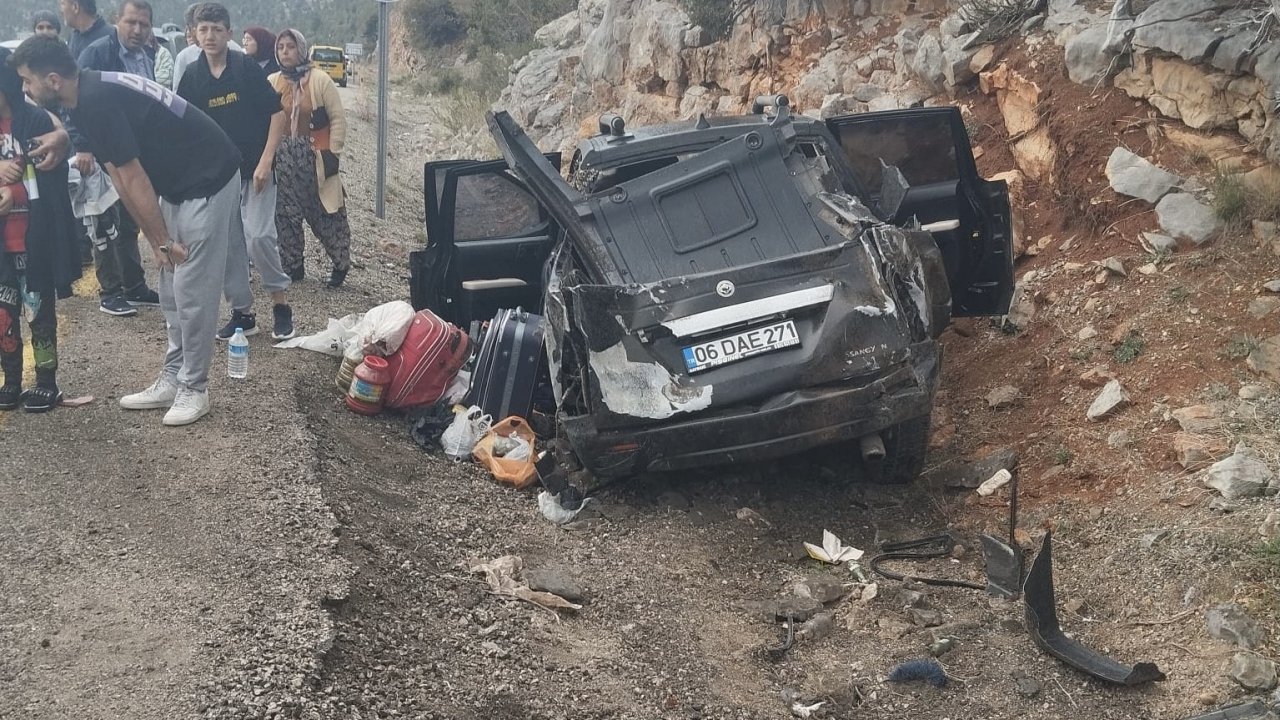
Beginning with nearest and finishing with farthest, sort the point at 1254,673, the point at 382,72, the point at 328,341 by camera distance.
A: 1. the point at 1254,673
2. the point at 328,341
3. the point at 382,72

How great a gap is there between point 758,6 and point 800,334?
956 cm

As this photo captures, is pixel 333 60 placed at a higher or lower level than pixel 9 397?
lower

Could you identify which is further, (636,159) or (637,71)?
(637,71)

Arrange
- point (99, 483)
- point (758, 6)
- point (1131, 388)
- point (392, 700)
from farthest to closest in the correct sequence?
point (758, 6)
point (1131, 388)
point (99, 483)
point (392, 700)

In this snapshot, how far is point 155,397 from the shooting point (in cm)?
635

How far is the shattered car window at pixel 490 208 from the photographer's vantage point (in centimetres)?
672

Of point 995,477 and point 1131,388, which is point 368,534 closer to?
point 995,477

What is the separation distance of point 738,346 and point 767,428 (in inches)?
15.3

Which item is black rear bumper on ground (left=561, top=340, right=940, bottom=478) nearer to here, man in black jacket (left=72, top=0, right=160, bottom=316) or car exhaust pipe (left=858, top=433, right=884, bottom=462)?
car exhaust pipe (left=858, top=433, right=884, bottom=462)

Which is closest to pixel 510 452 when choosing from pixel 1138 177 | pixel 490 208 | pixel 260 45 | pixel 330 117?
pixel 490 208

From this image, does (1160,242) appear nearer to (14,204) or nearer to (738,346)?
(738,346)

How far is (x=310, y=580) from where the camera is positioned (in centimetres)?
440

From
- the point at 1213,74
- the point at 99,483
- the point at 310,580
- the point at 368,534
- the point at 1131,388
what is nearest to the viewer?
the point at 310,580

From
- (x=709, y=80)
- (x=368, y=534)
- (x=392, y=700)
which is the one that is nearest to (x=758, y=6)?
(x=709, y=80)
